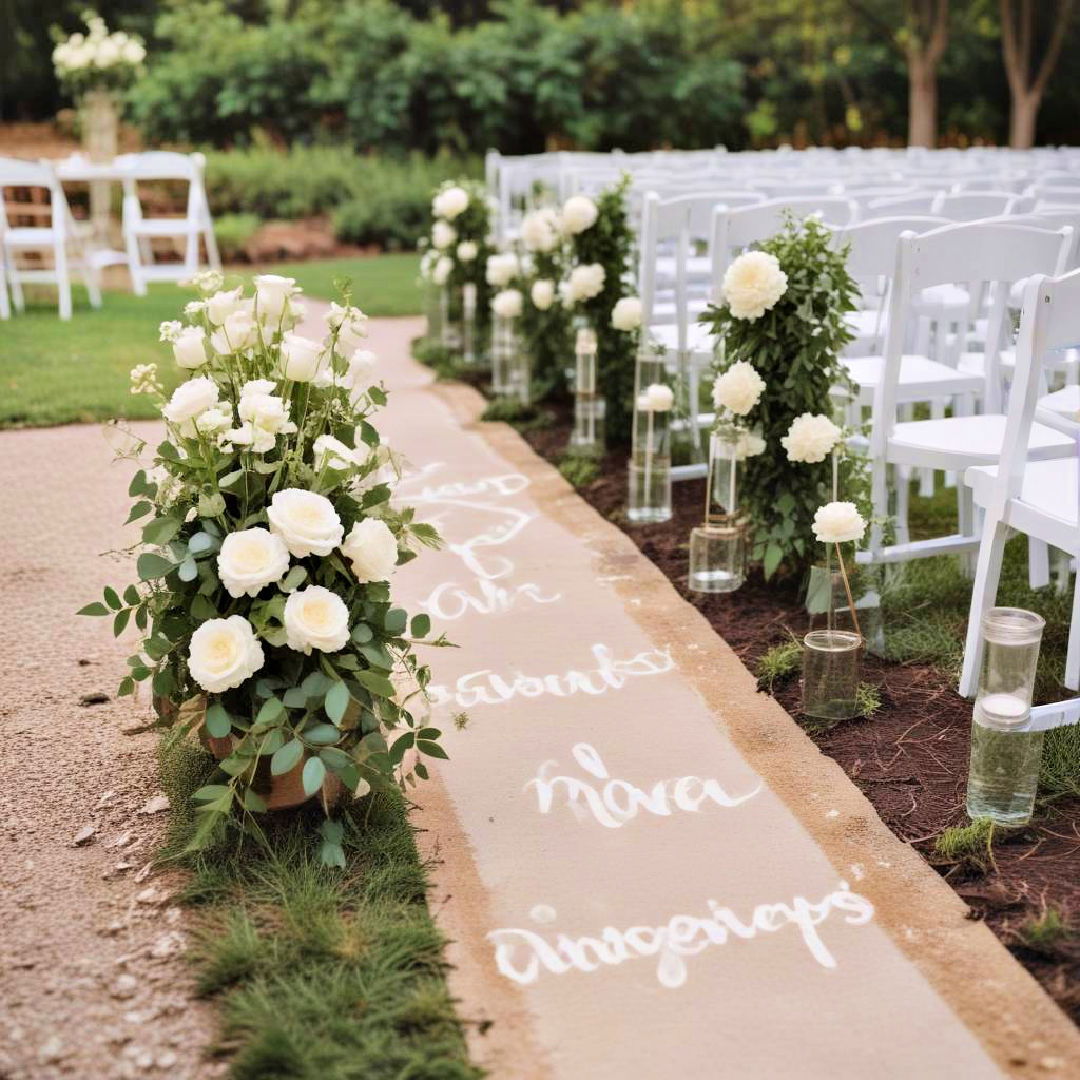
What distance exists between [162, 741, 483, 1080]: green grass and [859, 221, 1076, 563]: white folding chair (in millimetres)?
1866

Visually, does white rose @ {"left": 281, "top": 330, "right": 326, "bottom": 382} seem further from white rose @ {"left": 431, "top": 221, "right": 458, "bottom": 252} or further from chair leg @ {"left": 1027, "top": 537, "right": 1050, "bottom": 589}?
white rose @ {"left": 431, "top": 221, "right": 458, "bottom": 252}

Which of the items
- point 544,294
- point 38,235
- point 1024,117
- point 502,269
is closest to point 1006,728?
point 544,294

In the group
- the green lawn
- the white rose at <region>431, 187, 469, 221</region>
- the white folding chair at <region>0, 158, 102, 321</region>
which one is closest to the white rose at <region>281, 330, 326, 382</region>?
the green lawn

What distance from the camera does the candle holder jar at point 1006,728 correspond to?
3.09 meters

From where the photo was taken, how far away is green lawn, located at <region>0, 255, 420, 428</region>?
7.49 metres

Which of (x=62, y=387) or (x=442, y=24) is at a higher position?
(x=442, y=24)

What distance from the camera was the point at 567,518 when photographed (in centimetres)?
570

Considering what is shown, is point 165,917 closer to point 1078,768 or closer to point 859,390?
point 1078,768

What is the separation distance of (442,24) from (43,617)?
18.5 metres

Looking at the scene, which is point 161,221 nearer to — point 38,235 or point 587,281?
point 38,235

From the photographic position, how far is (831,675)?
147 inches

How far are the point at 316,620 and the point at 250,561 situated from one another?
0.18 meters

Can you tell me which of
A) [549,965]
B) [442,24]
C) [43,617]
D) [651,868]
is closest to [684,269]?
[43,617]

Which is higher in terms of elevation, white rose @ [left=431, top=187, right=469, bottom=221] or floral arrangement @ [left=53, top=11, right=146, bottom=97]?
floral arrangement @ [left=53, top=11, right=146, bottom=97]
